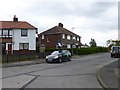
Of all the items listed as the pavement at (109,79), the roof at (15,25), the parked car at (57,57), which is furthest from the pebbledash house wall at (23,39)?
the pavement at (109,79)

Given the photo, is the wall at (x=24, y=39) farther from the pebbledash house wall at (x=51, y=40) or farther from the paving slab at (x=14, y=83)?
the paving slab at (x=14, y=83)

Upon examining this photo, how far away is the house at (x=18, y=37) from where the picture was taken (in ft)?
178

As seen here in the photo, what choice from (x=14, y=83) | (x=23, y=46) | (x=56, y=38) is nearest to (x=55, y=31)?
(x=56, y=38)

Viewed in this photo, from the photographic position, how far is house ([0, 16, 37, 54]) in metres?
54.3

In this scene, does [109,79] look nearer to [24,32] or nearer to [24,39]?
[24,39]

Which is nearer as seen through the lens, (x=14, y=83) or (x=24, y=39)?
(x=14, y=83)

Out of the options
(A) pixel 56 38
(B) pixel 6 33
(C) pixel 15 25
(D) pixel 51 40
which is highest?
(C) pixel 15 25

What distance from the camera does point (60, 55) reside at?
33688 mm

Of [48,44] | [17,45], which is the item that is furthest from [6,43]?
[48,44]

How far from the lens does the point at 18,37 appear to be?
54.6 meters

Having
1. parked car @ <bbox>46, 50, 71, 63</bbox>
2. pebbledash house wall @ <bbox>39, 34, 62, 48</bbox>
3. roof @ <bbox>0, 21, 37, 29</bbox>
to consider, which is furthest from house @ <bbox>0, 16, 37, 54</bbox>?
parked car @ <bbox>46, 50, 71, 63</bbox>

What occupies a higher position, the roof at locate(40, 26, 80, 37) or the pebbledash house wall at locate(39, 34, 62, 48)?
the roof at locate(40, 26, 80, 37)

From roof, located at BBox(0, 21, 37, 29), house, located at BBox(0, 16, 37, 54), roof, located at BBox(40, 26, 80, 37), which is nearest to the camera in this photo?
house, located at BBox(0, 16, 37, 54)

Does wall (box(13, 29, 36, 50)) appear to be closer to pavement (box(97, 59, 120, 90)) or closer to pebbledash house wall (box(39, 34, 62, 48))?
pebbledash house wall (box(39, 34, 62, 48))
